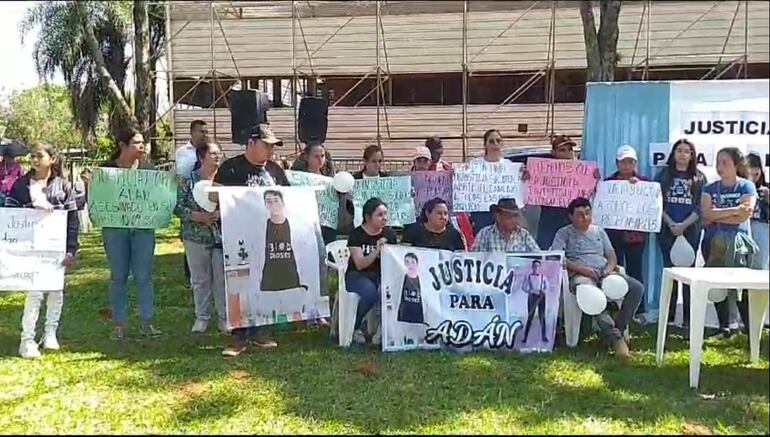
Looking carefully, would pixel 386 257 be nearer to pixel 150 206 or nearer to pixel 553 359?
pixel 553 359

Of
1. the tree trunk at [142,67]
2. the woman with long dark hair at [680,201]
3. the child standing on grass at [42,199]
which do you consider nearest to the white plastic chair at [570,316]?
the woman with long dark hair at [680,201]

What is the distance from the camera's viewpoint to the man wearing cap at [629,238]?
6.03 metres

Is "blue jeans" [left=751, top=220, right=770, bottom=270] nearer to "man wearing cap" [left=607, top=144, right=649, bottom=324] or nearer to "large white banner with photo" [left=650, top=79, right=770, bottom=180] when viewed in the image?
"large white banner with photo" [left=650, top=79, right=770, bottom=180]

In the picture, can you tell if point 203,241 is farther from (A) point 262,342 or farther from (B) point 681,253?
(B) point 681,253

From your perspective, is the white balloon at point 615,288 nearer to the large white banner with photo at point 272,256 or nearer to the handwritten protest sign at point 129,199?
the large white banner with photo at point 272,256

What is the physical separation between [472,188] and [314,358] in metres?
2.11

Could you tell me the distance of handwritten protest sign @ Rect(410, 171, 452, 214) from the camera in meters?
6.75

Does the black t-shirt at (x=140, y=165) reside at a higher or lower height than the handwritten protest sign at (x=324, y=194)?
higher

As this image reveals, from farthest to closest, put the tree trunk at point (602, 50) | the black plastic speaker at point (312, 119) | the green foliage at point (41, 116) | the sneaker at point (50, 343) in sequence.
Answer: the green foliage at point (41, 116) < the black plastic speaker at point (312, 119) < the tree trunk at point (602, 50) < the sneaker at point (50, 343)

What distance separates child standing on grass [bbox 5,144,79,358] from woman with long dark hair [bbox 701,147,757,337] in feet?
13.5

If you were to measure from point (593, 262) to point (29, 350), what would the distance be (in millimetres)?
3846

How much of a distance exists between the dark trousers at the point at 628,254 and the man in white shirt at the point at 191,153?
320cm

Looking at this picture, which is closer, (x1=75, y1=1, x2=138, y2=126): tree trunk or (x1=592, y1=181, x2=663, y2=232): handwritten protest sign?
(x1=592, y1=181, x2=663, y2=232): handwritten protest sign

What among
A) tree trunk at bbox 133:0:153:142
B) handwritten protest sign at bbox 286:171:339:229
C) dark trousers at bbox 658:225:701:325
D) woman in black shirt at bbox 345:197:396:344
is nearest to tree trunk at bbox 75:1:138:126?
tree trunk at bbox 133:0:153:142
